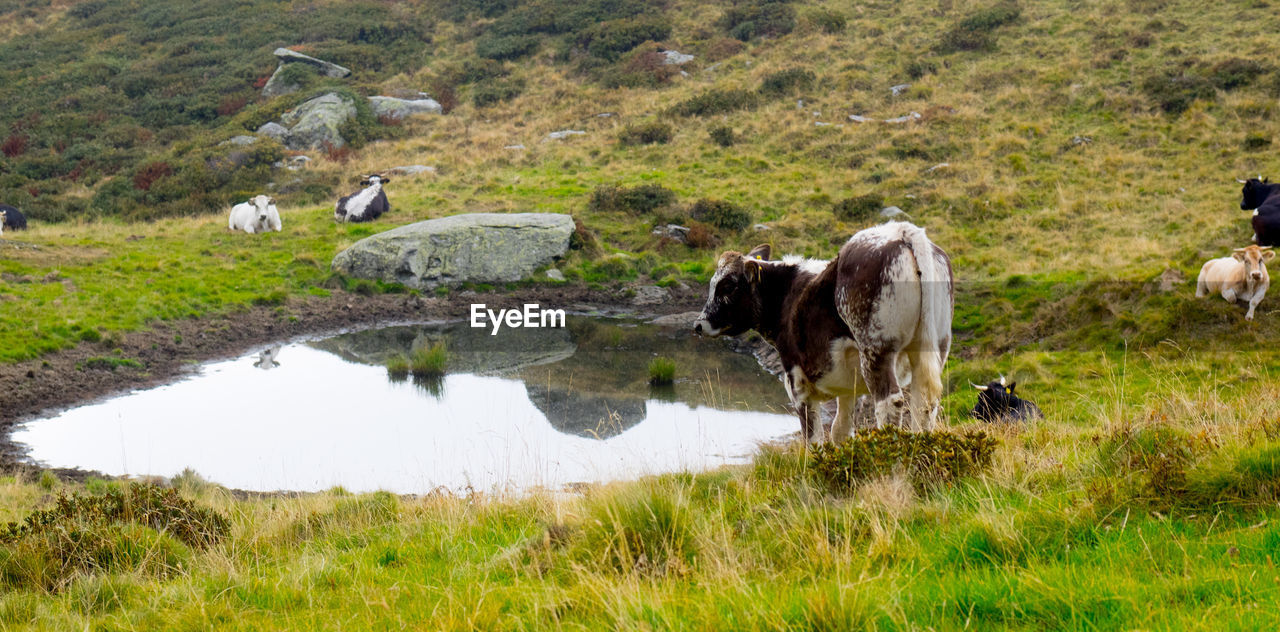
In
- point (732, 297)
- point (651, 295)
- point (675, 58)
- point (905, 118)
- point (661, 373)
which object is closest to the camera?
point (732, 297)

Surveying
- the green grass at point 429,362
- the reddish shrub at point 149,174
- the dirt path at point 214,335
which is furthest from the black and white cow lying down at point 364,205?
the green grass at point 429,362

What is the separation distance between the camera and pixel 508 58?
4512cm

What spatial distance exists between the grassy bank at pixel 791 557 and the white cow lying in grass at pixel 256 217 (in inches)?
817

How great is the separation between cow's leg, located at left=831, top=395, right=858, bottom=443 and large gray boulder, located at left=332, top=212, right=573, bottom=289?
1555cm

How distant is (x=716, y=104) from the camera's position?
1407 inches

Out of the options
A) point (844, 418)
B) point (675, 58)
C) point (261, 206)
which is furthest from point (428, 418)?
point (675, 58)

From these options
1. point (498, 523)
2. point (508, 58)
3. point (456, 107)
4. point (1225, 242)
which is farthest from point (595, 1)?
point (498, 523)

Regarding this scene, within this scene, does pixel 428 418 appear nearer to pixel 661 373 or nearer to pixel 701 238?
pixel 661 373

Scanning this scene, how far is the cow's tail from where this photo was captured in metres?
6.86

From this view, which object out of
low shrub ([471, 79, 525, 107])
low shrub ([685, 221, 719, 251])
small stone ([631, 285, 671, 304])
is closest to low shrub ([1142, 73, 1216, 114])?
low shrub ([685, 221, 719, 251])

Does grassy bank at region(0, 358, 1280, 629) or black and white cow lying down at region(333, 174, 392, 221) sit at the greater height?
black and white cow lying down at region(333, 174, 392, 221)

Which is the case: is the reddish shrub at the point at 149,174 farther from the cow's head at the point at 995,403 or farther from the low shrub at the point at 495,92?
the cow's head at the point at 995,403

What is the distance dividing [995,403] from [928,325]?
4.03 m

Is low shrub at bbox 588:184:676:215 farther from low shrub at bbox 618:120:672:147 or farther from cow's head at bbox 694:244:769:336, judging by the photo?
cow's head at bbox 694:244:769:336
